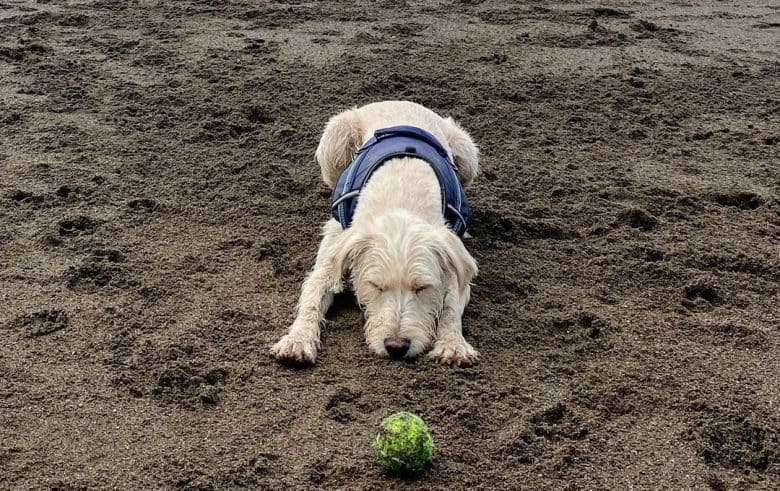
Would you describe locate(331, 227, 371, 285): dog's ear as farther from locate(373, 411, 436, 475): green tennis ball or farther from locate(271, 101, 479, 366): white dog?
locate(373, 411, 436, 475): green tennis ball

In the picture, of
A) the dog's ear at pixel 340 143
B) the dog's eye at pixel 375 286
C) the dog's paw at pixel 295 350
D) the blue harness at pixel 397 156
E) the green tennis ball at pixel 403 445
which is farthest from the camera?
the dog's ear at pixel 340 143

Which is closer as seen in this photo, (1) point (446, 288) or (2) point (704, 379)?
(2) point (704, 379)

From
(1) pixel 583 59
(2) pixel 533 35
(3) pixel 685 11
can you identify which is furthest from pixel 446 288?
(3) pixel 685 11

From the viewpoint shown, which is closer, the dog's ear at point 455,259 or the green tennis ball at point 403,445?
the green tennis ball at point 403,445

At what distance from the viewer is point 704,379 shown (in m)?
4.48

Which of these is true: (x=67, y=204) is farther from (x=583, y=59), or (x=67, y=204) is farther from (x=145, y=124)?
(x=583, y=59)

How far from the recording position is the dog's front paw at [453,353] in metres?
4.59

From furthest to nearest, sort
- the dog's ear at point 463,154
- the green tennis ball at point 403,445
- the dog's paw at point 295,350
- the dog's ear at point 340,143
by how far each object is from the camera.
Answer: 1. the dog's ear at point 463,154
2. the dog's ear at point 340,143
3. the dog's paw at point 295,350
4. the green tennis ball at point 403,445

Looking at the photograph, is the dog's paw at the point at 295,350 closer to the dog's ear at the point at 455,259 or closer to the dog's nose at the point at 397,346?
the dog's nose at the point at 397,346

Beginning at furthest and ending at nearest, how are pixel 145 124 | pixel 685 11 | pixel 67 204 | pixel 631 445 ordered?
pixel 685 11 < pixel 145 124 < pixel 67 204 < pixel 631 445

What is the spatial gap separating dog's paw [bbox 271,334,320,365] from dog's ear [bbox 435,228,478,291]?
0.83 metres

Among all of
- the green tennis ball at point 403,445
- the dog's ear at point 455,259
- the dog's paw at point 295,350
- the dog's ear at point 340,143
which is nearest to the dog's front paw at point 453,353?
the dog's ear at point 455,259

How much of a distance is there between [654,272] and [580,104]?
3347mm

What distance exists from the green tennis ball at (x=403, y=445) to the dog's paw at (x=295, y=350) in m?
0.96
